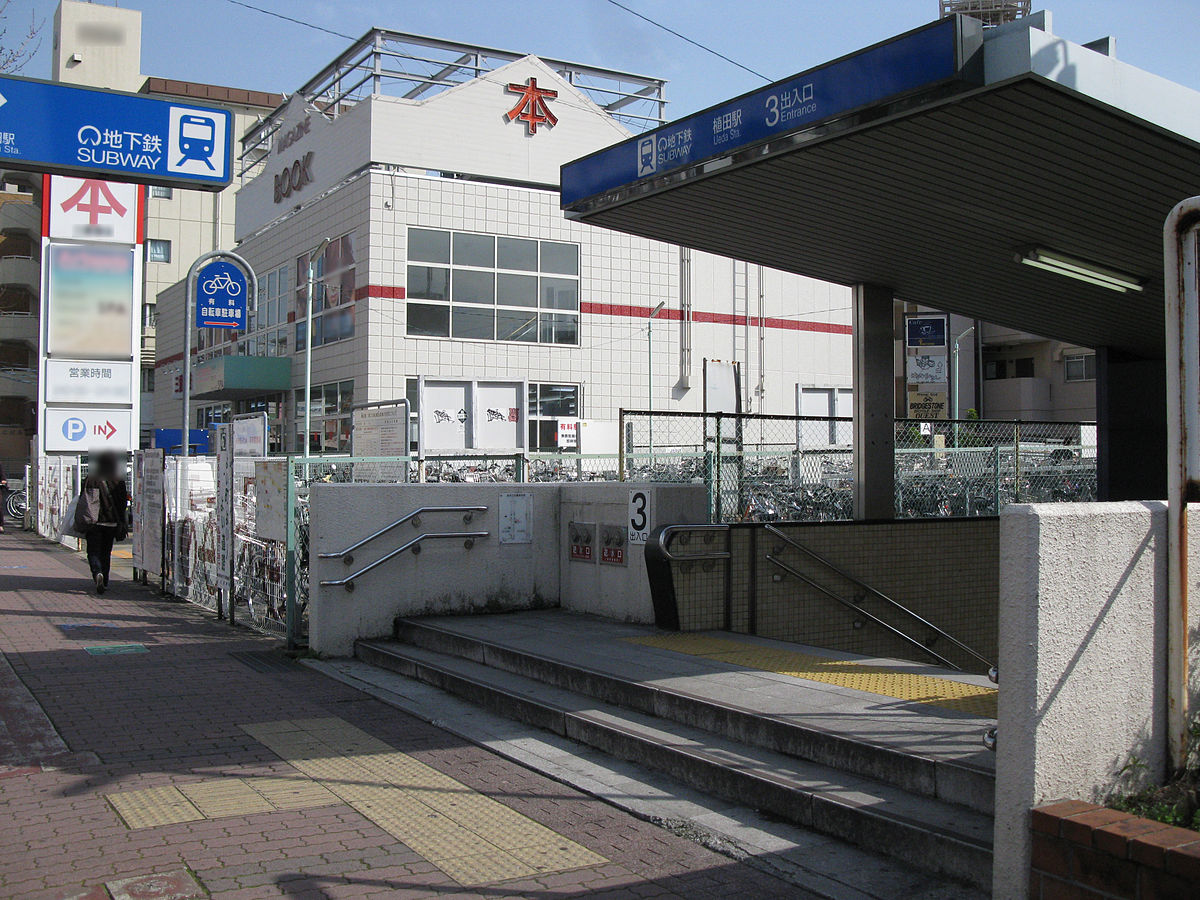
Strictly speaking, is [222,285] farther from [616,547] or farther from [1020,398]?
[1020,398]

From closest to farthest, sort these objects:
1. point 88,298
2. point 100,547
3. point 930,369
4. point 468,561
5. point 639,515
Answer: point 639,515 → point 468,561 → point 100,547 → point 88,298 → point 930,369

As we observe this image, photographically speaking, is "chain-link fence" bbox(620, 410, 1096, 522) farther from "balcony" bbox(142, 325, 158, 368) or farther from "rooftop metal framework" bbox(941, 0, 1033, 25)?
"rooftop metal framework" bbox(941, 0, 1033, 25)

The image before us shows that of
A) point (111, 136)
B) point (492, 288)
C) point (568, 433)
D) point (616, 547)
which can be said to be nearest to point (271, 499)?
point (616, 547)

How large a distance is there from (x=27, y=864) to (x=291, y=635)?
559 centimetres

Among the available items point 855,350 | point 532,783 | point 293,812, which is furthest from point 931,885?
point 855,350

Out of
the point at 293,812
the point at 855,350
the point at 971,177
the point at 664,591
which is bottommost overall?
the point at 293,812

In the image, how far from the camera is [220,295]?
61.1 feet

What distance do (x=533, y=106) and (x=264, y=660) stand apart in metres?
25.5

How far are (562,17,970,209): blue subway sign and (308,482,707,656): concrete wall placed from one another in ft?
9.52

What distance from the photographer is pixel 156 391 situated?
51250 millimetres

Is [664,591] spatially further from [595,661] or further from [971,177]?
[971,177]

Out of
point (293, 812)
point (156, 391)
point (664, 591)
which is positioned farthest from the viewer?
point (156, 391)

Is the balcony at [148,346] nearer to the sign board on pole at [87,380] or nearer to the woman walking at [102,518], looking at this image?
the sign board on pole at [87,380]

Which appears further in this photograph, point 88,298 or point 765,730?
point 88,298
